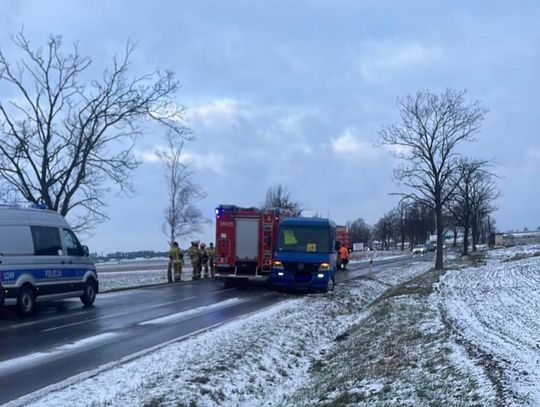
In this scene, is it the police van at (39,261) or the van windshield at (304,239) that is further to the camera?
the van windshield at (304,239)

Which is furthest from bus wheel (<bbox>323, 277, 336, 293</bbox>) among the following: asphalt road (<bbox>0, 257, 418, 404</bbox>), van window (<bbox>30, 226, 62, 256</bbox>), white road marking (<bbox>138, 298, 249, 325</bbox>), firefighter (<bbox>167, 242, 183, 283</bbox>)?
van window (<bbox>30, 226, 62, 256</bbox>)

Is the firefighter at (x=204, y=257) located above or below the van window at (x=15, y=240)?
below

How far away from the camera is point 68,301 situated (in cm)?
2134

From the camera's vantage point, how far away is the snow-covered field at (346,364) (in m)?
7.65

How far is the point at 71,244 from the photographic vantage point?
1884 centimetres

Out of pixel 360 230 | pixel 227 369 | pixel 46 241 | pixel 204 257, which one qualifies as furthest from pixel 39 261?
pixel 360 230

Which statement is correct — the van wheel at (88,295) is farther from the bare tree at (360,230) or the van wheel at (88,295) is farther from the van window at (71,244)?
the bare tree at (360,230)

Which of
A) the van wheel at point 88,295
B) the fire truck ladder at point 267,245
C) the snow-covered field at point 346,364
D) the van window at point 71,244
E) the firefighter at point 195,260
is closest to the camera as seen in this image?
the snow-covered field at point 346,364

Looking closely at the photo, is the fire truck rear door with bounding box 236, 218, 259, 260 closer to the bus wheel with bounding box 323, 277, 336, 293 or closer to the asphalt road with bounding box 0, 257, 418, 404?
the asphalt road with bounding box 0, 257, 418, 404

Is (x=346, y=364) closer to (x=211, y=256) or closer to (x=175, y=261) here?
(x=175, y=261)

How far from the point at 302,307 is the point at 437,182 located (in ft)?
70.0

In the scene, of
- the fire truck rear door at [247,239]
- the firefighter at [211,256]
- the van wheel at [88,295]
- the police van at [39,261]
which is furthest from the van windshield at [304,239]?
the firefighter at [211,256]

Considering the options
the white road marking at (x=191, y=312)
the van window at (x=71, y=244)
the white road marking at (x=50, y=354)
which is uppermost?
the van window at (x=71, y=244)

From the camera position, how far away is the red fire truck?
2675 centimetres
